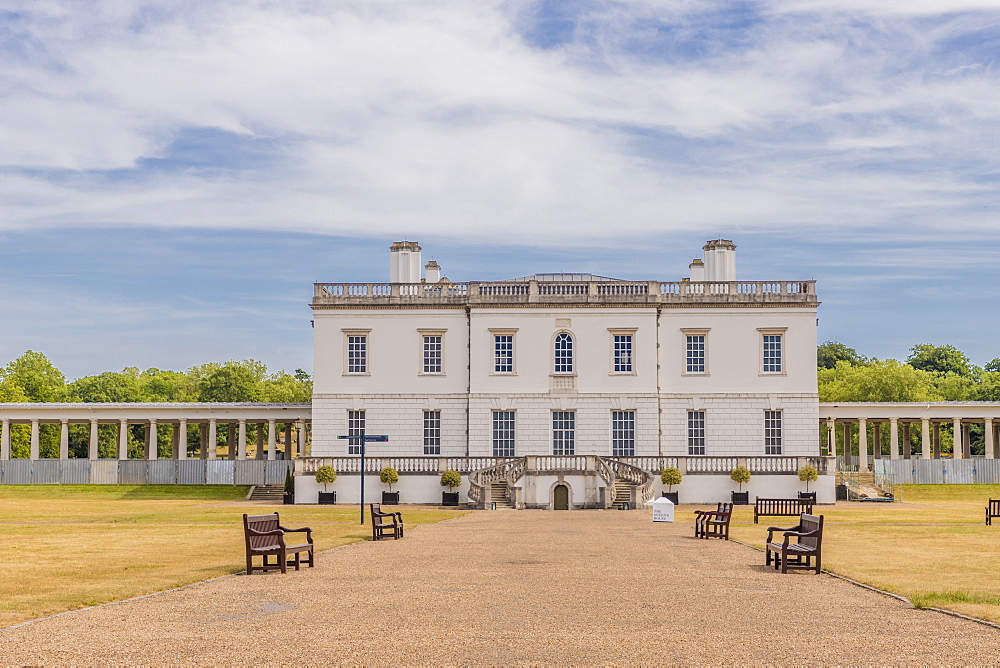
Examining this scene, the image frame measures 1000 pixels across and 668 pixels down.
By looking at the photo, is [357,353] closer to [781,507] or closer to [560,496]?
[560,496]

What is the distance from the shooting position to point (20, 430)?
8562cm

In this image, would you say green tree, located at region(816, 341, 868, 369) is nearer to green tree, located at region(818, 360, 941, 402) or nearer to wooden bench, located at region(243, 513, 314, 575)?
green tree, located at region(818, 360, 941, 402)

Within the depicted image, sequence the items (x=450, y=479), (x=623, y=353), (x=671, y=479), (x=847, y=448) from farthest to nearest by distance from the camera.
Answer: (x=847, y=448) → (x=623, y=353) → (x=450, y=479) → (x=671, y=479)

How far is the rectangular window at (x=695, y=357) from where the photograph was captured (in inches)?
2138

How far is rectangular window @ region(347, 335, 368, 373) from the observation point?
55.2m

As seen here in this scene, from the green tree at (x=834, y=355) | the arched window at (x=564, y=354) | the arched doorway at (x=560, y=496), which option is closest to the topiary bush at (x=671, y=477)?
the arched doorway at (x=560, y=496)

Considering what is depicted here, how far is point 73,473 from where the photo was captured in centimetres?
6353


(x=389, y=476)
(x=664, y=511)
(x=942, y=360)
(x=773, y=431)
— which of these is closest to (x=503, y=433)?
(x=389, y=476)

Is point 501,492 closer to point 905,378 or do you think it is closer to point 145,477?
point 145,477

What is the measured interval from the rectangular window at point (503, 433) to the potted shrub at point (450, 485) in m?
3.71

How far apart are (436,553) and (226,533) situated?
8198mm

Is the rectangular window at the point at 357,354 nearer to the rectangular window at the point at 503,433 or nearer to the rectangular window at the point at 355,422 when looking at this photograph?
the rectangular window at the point at 355,422

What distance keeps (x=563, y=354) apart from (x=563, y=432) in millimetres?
3564

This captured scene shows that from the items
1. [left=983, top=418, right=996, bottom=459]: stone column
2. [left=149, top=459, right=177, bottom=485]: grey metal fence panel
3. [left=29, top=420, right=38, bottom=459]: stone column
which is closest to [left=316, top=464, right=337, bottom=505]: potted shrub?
[left=149, top=459, right=177, bottom=485]: grey metal fence panel
